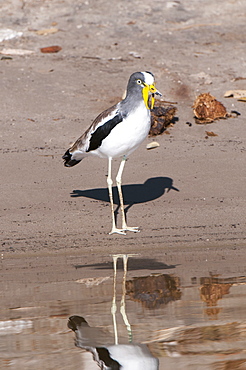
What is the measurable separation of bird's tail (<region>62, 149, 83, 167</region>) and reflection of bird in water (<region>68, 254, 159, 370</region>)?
3.62 m

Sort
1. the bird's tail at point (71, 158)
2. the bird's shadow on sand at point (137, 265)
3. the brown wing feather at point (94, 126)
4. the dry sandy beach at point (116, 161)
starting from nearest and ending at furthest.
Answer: the bird's shadow on sand at point (137, 265) < the dry sandy beach at point (116, 161) < the brown wing feather at point (94, 126) < the bird's tail at point (71, 158)

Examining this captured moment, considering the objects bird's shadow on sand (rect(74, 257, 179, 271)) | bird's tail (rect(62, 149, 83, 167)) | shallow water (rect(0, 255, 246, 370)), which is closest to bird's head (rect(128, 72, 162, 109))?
bird's tail (rect(62, 149, 83, 167))

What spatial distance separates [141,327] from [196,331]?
36 cm

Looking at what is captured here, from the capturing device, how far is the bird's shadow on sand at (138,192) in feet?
27.0

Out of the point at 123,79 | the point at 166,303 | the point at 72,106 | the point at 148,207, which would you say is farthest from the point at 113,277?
the point at 123,79

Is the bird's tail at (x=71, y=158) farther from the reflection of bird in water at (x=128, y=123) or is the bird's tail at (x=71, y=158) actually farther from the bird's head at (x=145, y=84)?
the bird's head at (x=145, y=84)

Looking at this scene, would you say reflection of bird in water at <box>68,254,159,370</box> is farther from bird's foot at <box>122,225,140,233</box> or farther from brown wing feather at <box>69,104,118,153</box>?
brown wing feather at <box>69,104,118,153</box>

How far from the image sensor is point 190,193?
822cm

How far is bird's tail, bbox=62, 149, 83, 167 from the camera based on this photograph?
8.17 meters

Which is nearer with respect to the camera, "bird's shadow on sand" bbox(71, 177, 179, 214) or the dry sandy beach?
the dry sandy beach

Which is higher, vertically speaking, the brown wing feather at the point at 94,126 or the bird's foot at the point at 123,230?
the brown wing feather at the point at 94,126

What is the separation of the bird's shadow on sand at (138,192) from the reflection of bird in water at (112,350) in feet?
11.5

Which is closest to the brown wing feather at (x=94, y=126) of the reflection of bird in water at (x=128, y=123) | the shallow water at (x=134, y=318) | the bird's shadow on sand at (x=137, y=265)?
the reflection of bird in water at (x=128, y=123)

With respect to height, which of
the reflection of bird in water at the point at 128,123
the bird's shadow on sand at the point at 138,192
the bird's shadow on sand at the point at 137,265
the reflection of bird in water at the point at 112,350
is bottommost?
the reflection of bird in water at the point at 112,350
